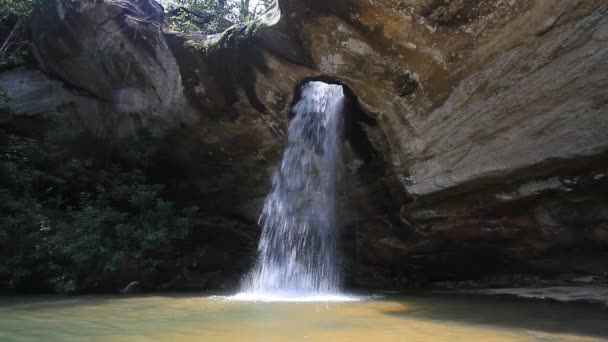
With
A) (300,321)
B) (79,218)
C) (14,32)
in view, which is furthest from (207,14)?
(300,321)

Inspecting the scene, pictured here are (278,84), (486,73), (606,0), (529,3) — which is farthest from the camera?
(278,84)

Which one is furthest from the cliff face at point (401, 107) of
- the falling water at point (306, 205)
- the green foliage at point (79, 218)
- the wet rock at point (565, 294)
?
the green foliage at point (79, 218)

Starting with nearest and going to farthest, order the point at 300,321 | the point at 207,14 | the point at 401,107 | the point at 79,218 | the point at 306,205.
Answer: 1. the point at 300,321
2. the point at 401,107
3. the point at 79,218
4. the point at 306,205
5. the point at 207,14

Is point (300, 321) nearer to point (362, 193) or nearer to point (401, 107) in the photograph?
point (401, 107)

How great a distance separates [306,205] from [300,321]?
470cm

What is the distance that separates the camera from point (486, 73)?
19.0 ft

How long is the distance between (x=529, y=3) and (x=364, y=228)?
4.73 metres

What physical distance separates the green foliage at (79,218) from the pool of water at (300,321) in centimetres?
145

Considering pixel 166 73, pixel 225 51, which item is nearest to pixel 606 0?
pixel 225 51

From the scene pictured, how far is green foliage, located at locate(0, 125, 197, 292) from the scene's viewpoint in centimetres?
745

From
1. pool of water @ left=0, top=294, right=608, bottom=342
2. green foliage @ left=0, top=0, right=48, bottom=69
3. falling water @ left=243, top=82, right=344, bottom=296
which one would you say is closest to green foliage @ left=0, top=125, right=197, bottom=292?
pool of water @ left=0, top=294, right=608, bottom=342

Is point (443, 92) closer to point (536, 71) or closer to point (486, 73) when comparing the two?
point (486, 73)

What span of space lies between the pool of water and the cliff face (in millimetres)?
1583

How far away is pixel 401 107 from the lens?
6.61 meters
